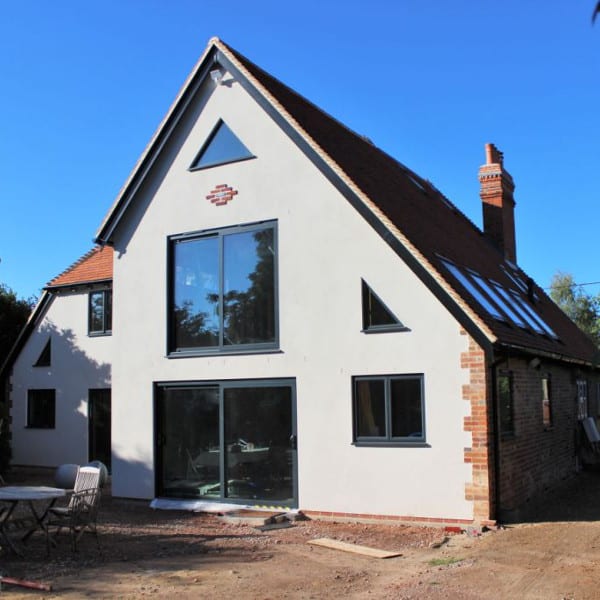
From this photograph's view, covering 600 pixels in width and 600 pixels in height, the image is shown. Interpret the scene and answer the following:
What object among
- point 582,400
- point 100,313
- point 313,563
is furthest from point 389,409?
point 100,313

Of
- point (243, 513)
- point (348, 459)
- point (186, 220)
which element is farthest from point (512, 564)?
point (186, 220)

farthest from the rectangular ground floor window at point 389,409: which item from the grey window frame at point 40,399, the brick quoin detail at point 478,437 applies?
the grey window frame at point 40,399

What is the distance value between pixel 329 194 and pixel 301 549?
5781 mm

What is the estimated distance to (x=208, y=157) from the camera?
13539mm

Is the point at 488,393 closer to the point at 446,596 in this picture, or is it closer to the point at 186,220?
the point at 446,596

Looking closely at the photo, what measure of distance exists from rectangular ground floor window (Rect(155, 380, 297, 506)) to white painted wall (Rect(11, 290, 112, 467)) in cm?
668

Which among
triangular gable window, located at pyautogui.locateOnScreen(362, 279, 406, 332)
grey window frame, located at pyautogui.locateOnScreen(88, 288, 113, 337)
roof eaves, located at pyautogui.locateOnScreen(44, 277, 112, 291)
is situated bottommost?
triangular gable window, located at pyautogui.locateOnScreen(362, 279, 406, 332)

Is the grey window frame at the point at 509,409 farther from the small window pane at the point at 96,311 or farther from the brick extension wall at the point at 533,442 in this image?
the small window pane at the point at 96,311

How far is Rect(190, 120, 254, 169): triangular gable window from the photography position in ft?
43.2

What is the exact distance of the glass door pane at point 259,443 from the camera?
39.9 feet

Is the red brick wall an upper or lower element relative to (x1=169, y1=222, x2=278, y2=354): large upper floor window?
lower

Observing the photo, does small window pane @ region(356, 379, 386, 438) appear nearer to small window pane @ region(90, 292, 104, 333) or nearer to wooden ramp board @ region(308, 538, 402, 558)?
wooden ramp board @ region(308, 538, 402, 558)

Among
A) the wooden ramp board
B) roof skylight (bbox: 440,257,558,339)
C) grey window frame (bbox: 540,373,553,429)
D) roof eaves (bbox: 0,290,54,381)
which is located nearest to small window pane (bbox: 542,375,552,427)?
grey window frame (bbox: 540,373,553,429)

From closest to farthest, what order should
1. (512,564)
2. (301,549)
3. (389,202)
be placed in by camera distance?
(512,564), (301,549), (389,202)
